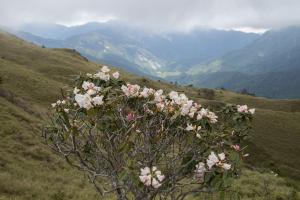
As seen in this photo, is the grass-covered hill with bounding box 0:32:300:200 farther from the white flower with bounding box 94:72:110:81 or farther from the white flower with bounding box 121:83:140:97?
the white flower with bounding box 121:83:140:97

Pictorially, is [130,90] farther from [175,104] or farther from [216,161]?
[216,161]

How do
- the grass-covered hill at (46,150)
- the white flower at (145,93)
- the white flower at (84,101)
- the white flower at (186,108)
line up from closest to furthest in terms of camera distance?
the white flower at (84,101) → the white flower at (186,108) → the white flower at (145,93) → the grass-covered hill at (46,150)

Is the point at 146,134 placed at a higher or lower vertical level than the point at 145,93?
lower

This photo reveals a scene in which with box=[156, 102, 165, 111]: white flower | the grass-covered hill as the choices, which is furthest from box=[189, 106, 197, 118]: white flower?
the grass-covered hill

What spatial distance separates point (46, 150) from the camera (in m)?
23.5

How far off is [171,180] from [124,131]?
4.68 ft

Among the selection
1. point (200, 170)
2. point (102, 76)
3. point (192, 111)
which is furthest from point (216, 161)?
point (102, 76)

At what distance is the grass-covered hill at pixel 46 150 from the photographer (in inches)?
711

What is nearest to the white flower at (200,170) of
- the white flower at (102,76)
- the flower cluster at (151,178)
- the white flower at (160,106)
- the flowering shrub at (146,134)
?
the flowering shrub at (146,134)

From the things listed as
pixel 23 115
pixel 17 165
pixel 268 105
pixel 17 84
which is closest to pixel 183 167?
pixel 17 165

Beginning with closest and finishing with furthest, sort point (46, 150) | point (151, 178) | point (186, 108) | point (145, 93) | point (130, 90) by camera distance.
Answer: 1. point (151, 178)
2. point (186, 108)
3. point (130, 90)
4. point (145, 93)
5. point (46, 150)

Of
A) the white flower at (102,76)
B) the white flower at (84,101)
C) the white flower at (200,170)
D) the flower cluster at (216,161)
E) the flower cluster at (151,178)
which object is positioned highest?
the white flower at (102,76)

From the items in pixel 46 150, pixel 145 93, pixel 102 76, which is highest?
pixel 102 76

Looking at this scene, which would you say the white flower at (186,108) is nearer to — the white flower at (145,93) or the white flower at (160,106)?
the white flower at (160,106)
